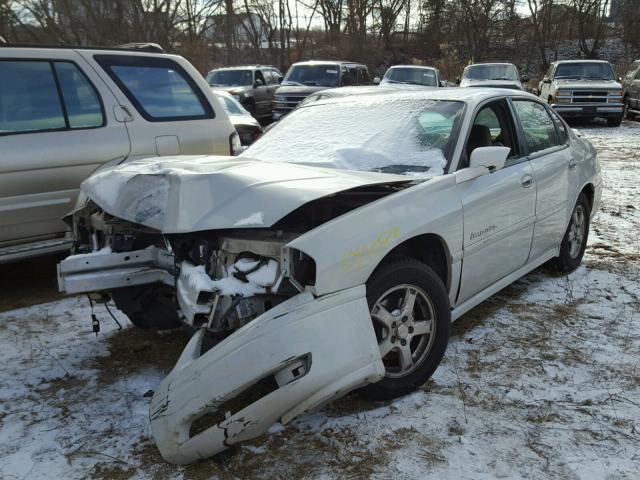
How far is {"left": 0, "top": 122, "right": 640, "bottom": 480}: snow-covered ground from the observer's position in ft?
8.27

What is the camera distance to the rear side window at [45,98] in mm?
4277

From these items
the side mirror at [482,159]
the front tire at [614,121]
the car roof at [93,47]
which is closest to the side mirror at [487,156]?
the side mirror at [482,159]

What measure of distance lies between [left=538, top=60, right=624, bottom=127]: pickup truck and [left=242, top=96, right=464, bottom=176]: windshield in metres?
13.8

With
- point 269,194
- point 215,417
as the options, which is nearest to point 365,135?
point 269,194

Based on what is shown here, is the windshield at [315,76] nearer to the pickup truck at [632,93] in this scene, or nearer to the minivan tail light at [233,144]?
the pickup truck at [632,93]

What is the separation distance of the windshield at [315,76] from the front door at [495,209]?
12.2m

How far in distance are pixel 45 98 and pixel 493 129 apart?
3386mm

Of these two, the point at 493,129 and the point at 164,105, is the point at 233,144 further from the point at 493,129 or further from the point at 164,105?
the point at 493,129

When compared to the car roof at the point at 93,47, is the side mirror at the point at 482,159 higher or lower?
lower

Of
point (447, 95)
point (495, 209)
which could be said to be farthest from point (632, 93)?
point (495, 209)

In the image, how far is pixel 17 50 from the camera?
14.4 ft

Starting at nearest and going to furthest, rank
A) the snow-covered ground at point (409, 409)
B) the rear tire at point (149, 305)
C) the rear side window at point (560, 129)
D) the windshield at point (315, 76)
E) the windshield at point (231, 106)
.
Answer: the snow-covered ground at point (409, 409) < the rear tire at point (149, 305) < the rear side window at point (560, 129) < the windshield at point (231, 106) < the windshield at point (315, 76)

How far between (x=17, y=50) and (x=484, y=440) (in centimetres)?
424

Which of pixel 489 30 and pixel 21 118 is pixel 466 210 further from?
pixel 489 30
